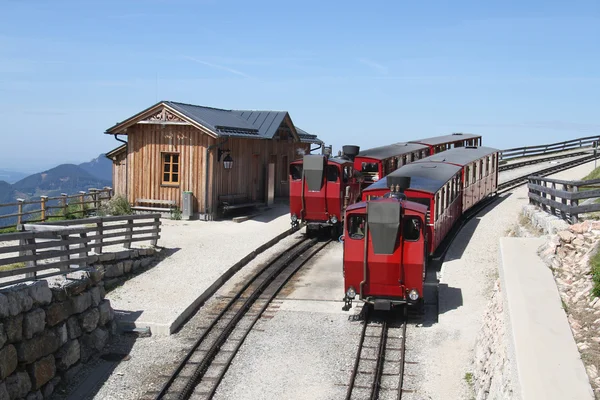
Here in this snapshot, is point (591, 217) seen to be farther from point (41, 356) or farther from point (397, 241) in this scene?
point (41, 356)

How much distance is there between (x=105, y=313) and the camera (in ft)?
44.7

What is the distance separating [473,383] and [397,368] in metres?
1.47

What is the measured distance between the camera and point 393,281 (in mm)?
13242

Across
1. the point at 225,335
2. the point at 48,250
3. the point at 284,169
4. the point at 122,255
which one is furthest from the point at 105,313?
the point at 284,169

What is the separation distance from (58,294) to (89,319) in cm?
107

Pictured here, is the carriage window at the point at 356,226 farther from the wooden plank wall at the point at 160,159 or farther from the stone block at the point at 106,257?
the wooden plank wall at the point at 160,159

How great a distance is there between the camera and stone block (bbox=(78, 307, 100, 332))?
42.1ft

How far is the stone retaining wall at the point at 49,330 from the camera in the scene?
1055 cm

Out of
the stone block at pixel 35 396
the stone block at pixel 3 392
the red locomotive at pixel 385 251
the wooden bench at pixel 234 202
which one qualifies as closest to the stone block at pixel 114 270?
the stone block at pixel 35 396

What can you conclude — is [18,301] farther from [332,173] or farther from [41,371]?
[332,173]

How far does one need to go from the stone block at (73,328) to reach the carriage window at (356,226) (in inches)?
230

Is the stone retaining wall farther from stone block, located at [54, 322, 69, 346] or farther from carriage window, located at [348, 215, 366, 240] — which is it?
carriage window, located at [348, 215, 366, 240]

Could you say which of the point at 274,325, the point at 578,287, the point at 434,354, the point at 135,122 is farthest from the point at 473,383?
the point at 135,122

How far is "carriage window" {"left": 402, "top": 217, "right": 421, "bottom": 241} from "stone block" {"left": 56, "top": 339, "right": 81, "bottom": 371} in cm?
693
